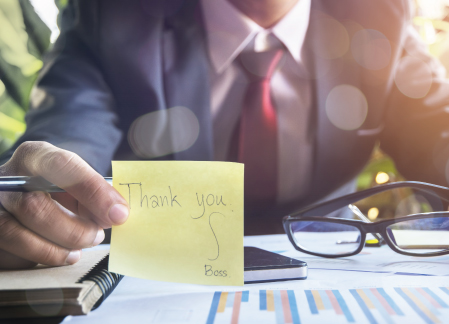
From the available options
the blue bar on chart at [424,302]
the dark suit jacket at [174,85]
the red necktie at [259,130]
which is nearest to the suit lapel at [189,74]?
the dark suit jacket at [174,85]

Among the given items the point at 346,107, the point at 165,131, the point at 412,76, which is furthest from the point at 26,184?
the point at 412,76

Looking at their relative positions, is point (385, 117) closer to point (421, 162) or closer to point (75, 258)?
point (421, 162)

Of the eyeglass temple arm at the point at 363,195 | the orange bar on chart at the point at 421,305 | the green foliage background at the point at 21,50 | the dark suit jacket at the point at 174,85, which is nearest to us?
the orange bar on chart at the point at 421,305

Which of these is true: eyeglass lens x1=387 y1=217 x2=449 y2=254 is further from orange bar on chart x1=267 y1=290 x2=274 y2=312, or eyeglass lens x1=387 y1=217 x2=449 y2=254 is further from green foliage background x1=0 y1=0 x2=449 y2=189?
green foliage background x1=0 y1=0 x2=449 y2=189

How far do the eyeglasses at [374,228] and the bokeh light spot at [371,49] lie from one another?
60 centimetres

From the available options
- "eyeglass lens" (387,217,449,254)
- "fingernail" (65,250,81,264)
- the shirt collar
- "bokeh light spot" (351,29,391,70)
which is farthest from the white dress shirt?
"fingernail" (65,250,81,264)

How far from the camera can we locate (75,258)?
31cm

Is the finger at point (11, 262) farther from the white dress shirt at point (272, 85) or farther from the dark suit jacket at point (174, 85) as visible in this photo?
the white dress shirt at point (272, 85)

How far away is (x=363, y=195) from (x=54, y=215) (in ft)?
1.27

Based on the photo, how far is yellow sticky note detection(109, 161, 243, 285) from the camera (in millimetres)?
253

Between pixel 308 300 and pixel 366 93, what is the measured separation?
0.89 metres

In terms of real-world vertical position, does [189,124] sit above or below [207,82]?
below

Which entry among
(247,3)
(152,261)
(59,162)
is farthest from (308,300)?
(247,3)

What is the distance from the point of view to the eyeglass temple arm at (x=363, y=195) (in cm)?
41
